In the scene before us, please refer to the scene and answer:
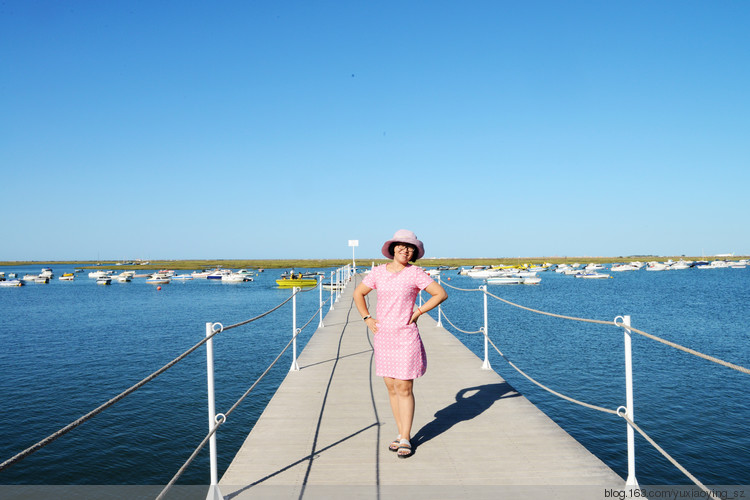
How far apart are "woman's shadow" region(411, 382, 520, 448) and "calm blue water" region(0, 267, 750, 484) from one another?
3894 mm

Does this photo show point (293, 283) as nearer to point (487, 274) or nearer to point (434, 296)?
A: point (487, 274)

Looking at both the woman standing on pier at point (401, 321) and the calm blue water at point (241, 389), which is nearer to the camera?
the woman standing on pier at point (401, 321)

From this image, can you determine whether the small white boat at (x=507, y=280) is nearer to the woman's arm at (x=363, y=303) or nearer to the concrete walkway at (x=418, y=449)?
the concrete walkway at (x=418, y=449)

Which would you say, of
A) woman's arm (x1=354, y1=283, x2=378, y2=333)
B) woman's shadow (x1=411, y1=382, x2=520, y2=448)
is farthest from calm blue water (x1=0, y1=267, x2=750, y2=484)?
woman's arm (x1=354, y1=283, x2=378, y2=333)

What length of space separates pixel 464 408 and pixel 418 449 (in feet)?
4.36

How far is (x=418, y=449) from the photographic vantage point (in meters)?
4.06

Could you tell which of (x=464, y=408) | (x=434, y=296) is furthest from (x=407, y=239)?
(x=464, y=408)

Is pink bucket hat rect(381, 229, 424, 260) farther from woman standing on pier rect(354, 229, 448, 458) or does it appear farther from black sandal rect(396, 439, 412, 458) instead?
black sandal rect(396, 439, 412, 458)

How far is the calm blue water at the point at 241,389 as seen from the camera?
28.9 ft

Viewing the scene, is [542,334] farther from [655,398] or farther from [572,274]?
[572,274]

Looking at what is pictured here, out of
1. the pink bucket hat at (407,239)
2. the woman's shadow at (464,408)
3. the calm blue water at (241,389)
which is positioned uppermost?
the pink bucket hat at (407,239)

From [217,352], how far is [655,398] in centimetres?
1440

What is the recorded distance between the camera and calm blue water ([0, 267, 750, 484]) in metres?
8.80

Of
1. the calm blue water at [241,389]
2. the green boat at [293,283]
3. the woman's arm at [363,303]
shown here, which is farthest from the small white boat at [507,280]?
Result: the woman's arm at [363,303]
